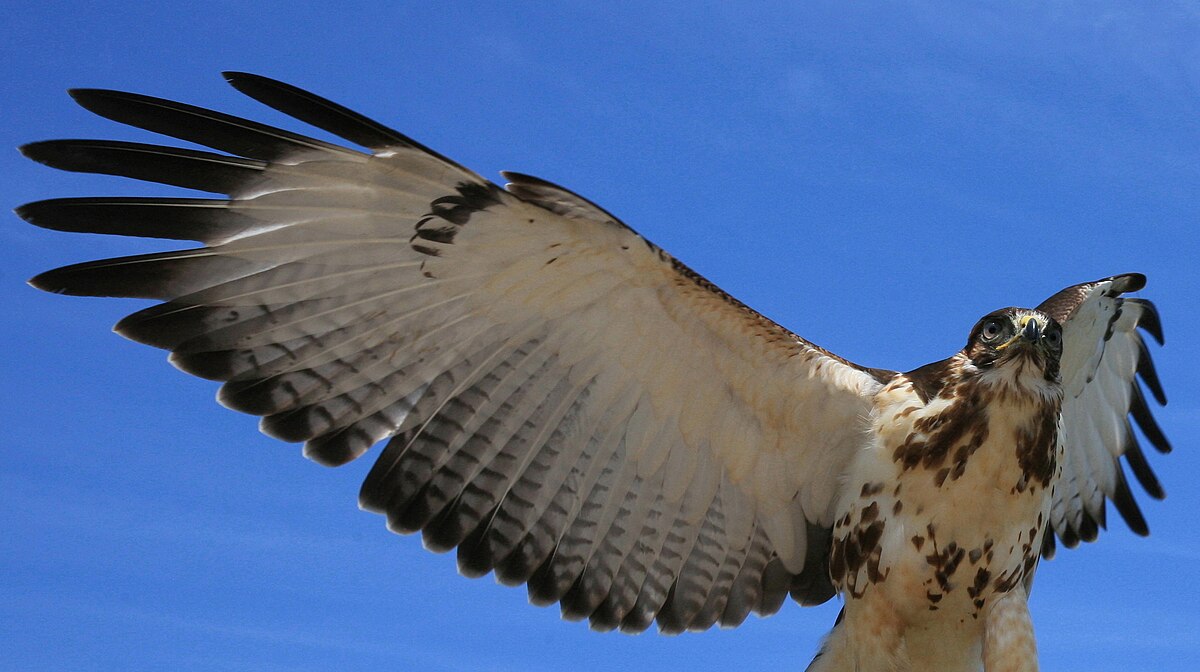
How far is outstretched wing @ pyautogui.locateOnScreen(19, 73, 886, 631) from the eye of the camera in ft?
18.5

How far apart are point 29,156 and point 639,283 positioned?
2.84m

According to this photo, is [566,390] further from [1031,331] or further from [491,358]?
[1031,331]

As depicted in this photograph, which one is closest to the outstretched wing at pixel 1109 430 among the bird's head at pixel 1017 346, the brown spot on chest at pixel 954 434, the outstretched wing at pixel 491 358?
the bird's head at pixel 1017 346

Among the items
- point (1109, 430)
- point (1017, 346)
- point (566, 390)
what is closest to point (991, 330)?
point (1017, 346)

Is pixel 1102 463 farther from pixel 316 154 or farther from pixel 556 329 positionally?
pixel 316 154

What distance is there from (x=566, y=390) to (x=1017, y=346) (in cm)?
234

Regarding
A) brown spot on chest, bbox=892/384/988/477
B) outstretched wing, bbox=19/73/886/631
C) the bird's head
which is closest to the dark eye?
the bird's head

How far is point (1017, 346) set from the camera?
19.9 ft

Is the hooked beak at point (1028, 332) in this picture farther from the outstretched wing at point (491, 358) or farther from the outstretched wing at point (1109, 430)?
the outstretched wing at point (1109, 430)

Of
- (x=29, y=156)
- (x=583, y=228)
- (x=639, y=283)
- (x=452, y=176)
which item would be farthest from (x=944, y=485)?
(x=29, y=156)

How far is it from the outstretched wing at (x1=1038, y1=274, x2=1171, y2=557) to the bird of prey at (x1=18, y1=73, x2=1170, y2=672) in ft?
6.79

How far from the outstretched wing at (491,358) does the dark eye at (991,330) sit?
62cm

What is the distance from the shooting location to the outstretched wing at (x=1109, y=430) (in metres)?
8.27

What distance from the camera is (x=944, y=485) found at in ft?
19.6
